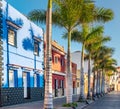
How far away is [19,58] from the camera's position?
1300 inches

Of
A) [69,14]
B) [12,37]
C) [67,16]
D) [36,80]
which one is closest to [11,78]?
[12,37]

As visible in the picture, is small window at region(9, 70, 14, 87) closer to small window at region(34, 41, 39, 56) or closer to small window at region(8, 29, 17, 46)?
small window at region(8, 29, 17, 46)

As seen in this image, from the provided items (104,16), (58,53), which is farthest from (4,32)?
(58,53)

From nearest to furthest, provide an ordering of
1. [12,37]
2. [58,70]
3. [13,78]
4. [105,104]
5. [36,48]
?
[13,78] → [12,37] → [105,104] → [36,48] → [58,70]

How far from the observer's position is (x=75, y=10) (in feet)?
97.3

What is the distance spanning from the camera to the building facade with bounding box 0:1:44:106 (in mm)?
28812

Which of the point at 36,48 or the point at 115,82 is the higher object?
the point at 36,48

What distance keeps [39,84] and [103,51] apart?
23.7 m

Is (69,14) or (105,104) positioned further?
(105,104)

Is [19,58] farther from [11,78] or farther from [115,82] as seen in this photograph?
[115,82]

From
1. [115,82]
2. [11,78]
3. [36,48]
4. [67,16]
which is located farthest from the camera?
[115,82]

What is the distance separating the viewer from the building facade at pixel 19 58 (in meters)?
28.8

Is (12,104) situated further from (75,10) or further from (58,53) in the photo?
(58,53)

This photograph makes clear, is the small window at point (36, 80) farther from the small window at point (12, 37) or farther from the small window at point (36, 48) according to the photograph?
the small window at point (12, 37)
